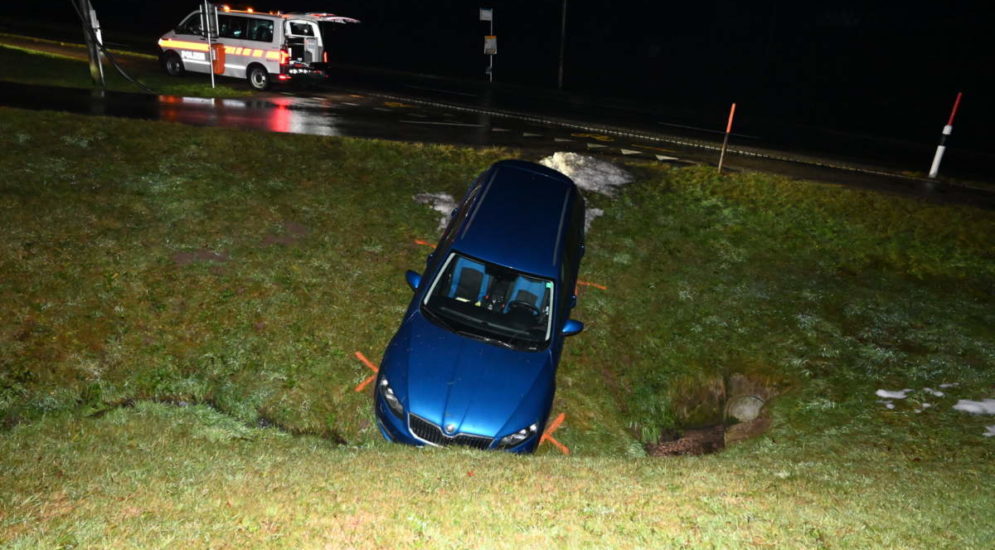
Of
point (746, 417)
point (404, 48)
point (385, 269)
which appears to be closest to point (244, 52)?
point (385, 269)

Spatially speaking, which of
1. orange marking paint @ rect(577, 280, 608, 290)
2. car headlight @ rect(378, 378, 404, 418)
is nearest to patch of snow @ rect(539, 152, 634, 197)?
orange marking paint @ rect(577, 280, 608, 290)

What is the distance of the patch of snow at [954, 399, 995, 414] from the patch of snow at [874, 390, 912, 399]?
0.50 metres

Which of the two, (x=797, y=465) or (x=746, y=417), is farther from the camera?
(x=746, y=417)

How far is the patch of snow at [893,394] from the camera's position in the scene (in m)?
6.99

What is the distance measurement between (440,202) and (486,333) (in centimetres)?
517

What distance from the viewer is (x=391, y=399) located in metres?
6.11

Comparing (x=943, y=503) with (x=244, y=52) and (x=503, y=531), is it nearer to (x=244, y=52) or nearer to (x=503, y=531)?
(x=503, y=531)

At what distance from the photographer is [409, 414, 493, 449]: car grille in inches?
227

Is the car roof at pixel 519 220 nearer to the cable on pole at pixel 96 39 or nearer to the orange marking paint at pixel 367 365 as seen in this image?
the orange marking paint at pixel 367 365

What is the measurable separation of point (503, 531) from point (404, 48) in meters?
44.7

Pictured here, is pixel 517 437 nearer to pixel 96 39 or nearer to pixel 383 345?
pixel 383 345

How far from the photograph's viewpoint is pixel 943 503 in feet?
14.9

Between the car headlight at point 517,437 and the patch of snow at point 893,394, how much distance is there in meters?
4.47

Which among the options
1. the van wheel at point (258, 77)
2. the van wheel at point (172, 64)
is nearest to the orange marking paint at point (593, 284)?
the van wheel at point (258, 77)
